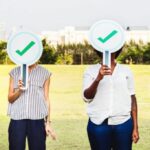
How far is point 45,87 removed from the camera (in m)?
3.18

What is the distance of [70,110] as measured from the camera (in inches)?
376

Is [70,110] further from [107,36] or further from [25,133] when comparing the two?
Answer: [107,36]

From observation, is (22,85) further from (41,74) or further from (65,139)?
(65,139)

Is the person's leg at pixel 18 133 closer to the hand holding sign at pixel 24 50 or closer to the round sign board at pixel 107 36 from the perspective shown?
the hand holding sign at pixel 24 50

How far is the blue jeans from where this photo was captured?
2.86m

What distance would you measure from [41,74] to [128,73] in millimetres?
563

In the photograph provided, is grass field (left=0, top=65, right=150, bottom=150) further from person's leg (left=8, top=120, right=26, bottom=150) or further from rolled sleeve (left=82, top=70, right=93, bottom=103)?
rolled sleeve (left=82, top=70, right=93, bottom=103)

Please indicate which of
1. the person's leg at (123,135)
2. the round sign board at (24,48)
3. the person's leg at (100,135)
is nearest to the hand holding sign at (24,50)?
the round sign board at (24,48)

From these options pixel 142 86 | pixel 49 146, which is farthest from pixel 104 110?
pixel 142 86

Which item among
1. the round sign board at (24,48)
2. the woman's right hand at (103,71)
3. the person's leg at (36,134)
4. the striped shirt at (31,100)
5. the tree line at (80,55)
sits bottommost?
the person's leg at (36,134)

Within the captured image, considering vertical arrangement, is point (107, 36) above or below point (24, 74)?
above

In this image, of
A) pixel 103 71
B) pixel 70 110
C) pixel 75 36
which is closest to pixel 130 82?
pixel 103 71

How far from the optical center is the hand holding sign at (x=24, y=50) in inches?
120

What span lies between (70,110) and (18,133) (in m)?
6.46
